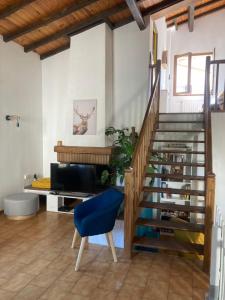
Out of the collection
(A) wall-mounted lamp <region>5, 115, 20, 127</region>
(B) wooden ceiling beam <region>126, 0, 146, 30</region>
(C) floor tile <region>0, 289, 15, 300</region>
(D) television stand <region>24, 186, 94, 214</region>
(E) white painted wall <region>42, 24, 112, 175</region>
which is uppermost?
(B) wooden ceiling beam <region>126, 0, 146, 30</region>

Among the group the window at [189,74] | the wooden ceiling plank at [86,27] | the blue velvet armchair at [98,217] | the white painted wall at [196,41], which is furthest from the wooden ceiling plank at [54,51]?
the window at [189,74]

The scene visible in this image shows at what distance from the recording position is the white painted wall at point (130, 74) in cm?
522

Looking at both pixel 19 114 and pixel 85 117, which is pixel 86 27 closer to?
pixel 85 117

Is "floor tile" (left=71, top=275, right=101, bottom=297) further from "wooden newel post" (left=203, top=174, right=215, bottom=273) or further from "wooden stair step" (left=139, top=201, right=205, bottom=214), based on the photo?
"wooden newel post" (left=203, top=174, right=215, bottom=273)

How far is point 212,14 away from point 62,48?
5.08 meters

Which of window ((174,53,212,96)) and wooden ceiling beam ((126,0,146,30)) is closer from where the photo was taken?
wooden ceiling beam ((126,0,146,30))

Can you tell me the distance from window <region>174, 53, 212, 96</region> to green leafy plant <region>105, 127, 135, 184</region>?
13.6 ft

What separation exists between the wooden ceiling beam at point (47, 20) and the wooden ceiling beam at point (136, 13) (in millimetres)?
622

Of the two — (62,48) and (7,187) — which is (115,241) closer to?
(7,187)

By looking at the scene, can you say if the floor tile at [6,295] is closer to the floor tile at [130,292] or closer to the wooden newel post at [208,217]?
the floor tile at [130,292]

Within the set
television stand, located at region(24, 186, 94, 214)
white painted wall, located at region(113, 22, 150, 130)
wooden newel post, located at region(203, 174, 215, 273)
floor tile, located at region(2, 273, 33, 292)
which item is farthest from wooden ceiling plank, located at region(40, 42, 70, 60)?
floor tile, located at region(2, 273, 33, 292)

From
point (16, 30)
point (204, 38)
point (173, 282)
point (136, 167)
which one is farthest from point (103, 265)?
point (204, 38)

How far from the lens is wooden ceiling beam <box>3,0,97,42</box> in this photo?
14.0ft

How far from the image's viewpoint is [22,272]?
9.42 feet
